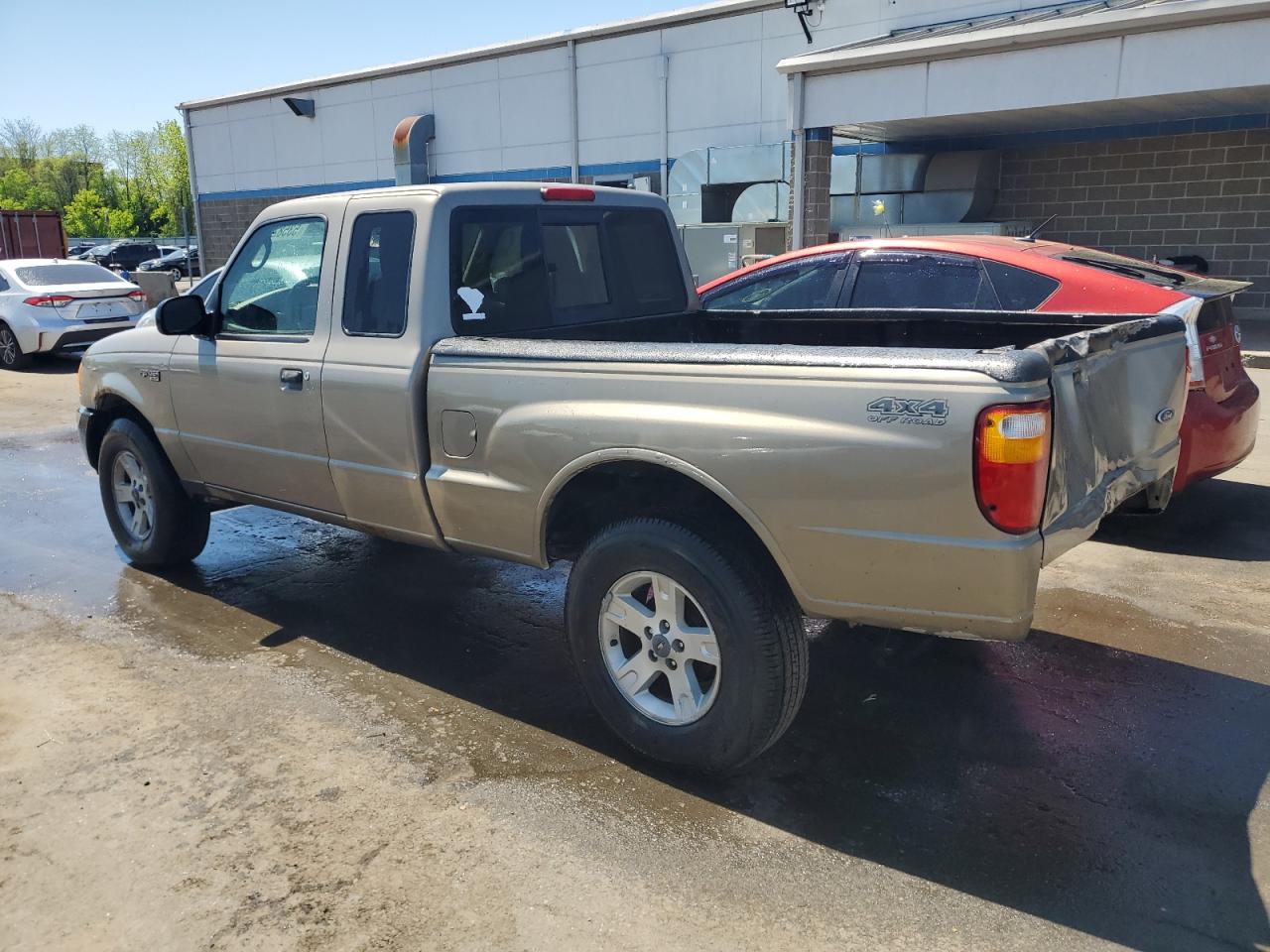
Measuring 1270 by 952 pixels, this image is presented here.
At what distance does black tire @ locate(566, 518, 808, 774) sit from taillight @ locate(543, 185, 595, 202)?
1809mm

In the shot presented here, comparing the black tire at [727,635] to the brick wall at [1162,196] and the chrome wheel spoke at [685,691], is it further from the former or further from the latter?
the brick wall at [1162,196]

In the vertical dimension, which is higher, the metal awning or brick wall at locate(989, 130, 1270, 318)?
the metal awning

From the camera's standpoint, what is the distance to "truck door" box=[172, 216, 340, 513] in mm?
4492

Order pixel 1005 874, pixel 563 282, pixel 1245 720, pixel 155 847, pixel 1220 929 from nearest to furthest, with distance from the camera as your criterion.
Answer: pixel 1220 929 < pixel 1005 874 < pixel 155 847 < pixel 1245 720 < pixel 563 282

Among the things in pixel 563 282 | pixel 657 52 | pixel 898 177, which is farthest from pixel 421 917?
pixel 657 52

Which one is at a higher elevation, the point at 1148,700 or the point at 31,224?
the point at 31,224

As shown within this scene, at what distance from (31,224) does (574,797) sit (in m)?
26.6

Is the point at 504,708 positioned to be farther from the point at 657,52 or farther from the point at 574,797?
the point at 657,52

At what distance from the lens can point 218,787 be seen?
3.44 meters

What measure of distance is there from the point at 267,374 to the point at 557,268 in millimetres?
1416

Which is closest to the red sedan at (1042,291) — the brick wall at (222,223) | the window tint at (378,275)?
the window tint at (378,275)

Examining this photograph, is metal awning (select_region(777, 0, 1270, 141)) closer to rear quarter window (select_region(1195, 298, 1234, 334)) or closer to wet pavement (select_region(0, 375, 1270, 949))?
rear quarter window (select_region(1195, 298, 1234, 334))

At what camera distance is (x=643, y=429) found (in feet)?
10.9

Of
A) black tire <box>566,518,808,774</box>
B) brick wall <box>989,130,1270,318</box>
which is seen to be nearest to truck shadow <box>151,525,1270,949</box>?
black tire <box>566,518,808,774</box>
